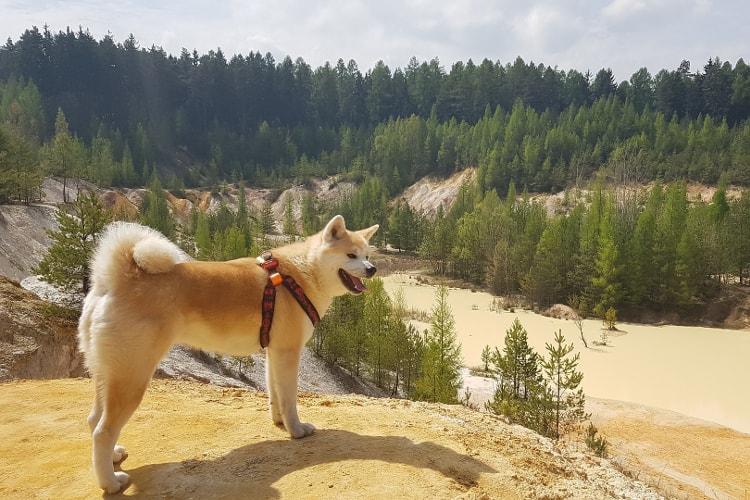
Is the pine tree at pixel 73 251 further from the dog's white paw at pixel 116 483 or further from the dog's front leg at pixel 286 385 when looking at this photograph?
the dog's white paw at pixel 116 483

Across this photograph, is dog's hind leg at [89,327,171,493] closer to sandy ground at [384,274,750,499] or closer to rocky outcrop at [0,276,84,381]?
rocky outcrop at [0,276,84,381]

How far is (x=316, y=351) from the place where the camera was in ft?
91.2

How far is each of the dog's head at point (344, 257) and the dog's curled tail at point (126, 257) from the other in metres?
Answer: 1.77

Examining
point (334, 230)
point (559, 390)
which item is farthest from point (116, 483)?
point (559, 390)

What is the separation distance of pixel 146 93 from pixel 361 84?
57.0 metres

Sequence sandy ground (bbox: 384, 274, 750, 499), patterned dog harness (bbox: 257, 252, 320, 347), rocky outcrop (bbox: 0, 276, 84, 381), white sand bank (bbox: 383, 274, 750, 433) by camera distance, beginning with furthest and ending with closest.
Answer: white sand bank (bbox: 383, 274, 750, 433) < sandy ground (bbox: 384, 274, 750, 499) < rocky outcrop (bbox: 0, 276, 84, 381) < patterned dog harness (bbox: 257, 252, 320, 347)

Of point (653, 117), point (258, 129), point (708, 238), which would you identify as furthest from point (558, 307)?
point (258, 129)

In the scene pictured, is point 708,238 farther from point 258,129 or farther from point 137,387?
point 258,129

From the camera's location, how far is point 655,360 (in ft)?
115

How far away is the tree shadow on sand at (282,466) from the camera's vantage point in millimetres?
5109

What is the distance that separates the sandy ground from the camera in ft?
54.9

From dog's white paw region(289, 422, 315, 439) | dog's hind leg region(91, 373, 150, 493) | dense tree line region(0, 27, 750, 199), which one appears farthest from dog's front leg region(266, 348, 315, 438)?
dense tree line region(0, 27, 750, 199)

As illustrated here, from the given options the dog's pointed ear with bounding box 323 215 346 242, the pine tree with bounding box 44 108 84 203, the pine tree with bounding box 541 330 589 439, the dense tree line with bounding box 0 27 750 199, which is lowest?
the pine tree with bounding box 541 330 589 439

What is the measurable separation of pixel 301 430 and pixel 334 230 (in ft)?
8.27
